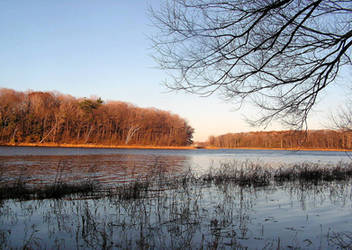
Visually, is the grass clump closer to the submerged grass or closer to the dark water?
the submerged grass

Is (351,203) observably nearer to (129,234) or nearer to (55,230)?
(129,234)

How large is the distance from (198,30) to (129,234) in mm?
3949

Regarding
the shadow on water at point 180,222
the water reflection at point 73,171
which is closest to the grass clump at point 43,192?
the shadow on water at point 180,222

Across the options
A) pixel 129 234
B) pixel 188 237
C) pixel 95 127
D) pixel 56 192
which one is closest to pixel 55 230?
pixel 129 234

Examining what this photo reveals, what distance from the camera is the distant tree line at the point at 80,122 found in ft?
190

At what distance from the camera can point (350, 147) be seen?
21.8ft

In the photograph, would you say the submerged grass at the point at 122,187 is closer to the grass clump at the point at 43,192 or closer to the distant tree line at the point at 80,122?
the grass clump at the point at 43,192

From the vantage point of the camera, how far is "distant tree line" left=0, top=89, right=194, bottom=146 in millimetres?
57781

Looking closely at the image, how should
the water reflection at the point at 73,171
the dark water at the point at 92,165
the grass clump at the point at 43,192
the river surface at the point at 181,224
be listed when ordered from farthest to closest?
the dark water at the point at 92,165 → the water reflection at the point at 73,171 → the grass clump at the point at 43,192 → the river surface at the point at 181,224

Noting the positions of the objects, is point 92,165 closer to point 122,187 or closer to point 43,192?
point 122,187

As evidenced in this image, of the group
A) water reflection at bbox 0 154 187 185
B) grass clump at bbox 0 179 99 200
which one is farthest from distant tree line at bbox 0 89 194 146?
grass clump at bbox 0 179 99 200

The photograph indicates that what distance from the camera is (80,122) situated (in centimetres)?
7038

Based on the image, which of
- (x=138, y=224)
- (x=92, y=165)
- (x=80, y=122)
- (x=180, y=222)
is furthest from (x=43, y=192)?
(x=80, y=122)

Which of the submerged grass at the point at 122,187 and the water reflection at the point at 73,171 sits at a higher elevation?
the submerged grass at the point at 122,187
